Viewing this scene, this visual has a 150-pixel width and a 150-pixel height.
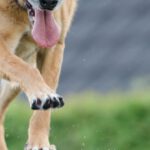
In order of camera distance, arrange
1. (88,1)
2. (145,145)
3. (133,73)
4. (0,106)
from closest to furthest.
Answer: (0,106) → (145,145) → (133,73) → (88,1)

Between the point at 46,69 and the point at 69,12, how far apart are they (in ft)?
1.74

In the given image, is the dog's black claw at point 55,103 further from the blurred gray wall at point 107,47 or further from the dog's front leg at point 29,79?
the blurred gray wall at point 107,47

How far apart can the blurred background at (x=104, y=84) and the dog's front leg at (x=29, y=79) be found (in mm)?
2669

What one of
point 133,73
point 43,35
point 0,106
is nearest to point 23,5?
point 43,35

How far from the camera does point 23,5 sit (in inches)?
645

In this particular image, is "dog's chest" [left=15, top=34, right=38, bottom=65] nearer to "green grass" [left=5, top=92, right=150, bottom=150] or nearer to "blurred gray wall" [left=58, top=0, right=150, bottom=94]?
"green grass" [left=5, top=92, right=150, bottom=150]

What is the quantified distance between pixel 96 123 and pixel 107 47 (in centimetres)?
291

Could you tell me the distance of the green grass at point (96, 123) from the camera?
19344 millimetres

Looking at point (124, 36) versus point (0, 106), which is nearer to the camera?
point (0, 106)

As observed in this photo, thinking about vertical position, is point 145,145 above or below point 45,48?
below

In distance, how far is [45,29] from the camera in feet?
54.1

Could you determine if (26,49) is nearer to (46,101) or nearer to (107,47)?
(46,101)

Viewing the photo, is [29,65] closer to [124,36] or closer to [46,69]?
[46,69]

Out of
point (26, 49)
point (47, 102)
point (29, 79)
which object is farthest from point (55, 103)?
point (26, 49)
